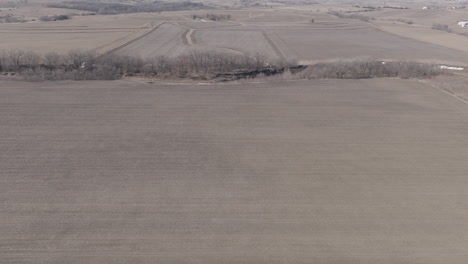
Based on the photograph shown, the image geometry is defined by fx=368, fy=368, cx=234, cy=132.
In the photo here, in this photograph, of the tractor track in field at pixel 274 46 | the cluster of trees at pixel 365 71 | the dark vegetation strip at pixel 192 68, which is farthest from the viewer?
the tractor track in field at pixel 274 46

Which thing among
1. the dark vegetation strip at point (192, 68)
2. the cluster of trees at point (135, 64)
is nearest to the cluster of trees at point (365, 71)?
the dark vegetation strip at point (192, 68)

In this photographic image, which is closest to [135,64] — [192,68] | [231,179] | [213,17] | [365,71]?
[192,68]

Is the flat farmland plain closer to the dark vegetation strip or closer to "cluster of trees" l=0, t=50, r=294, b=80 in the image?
the dark vegetation strip

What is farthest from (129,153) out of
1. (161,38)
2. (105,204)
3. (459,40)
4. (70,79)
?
(459,40)

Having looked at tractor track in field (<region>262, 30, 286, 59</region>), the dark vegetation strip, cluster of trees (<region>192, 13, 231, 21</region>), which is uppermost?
cluster of trees (<region>192, 13, 231, 21</region>)

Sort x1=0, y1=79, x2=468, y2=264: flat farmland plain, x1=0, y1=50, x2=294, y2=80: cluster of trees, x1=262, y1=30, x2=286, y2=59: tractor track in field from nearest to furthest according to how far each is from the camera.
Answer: x1=0, y1=79, x2=468, y2=264: flat farmland plain → x1=0, y1=50, x2=294, y2=80: cluster of trees → x1=262, y1=30, x2=286, y2=59: tractor track in field

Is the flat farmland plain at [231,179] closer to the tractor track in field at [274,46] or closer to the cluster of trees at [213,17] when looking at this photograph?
the tractor track in field at [274,46]

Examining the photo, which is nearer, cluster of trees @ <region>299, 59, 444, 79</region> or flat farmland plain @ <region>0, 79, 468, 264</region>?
flat farmland plain @ <region>0, 79, 468, 264</region>

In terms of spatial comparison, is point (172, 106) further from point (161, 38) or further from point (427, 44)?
point (427, 44)

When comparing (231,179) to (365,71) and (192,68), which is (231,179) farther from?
(365,71)

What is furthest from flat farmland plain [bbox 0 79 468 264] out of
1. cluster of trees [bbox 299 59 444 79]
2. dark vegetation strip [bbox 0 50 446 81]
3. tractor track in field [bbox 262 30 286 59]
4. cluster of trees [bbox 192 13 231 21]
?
cluster of trees [bbox 192 13 231 21]
